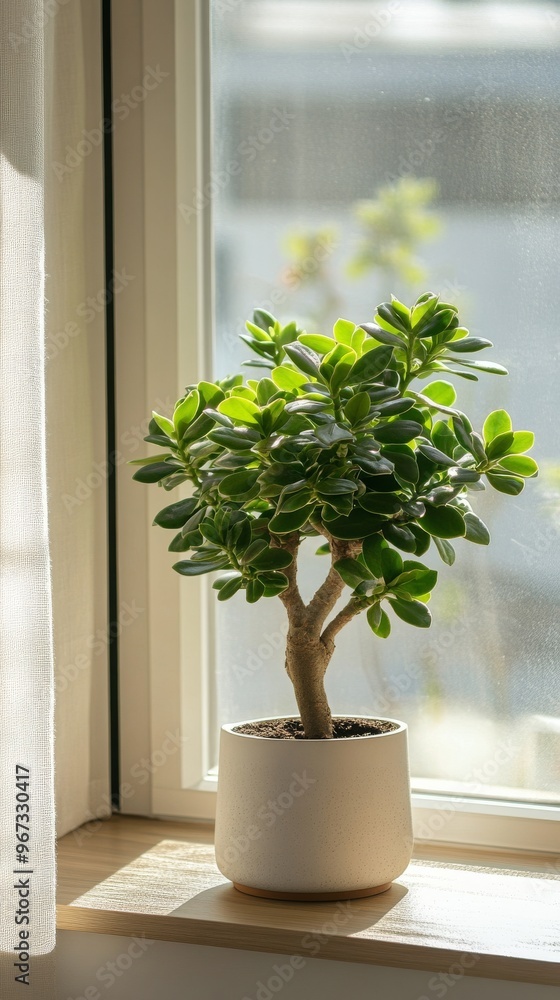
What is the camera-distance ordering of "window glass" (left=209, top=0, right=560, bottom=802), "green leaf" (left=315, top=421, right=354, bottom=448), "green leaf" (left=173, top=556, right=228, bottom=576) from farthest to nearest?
"window glass" (left=209, top=0, right=560, bottom=802) → "green leaf" (left=173, top=556, right=228, bottom=576) → "green leaf" (left=315, top=421, right=354, bottom=448)

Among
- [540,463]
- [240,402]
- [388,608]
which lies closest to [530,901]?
[388,608]

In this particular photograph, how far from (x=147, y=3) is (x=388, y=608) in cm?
79

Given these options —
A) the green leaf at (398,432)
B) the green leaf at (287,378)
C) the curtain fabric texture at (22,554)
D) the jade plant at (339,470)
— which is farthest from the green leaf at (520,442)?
the curtain fabric texture at (22,554)

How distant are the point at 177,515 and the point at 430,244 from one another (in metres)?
0.47

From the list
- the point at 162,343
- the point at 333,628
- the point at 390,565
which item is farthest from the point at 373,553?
the point at 162,343

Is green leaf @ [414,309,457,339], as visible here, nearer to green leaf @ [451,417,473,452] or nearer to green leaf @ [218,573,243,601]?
green leaf @ [451,417,473,452]

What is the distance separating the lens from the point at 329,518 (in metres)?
0.93

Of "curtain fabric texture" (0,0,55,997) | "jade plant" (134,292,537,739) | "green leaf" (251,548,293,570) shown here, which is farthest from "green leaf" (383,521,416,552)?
"curtain fabric texture" (0,0,55,997)

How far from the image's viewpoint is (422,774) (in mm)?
1245

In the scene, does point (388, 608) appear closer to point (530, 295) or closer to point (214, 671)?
point (214, 671)

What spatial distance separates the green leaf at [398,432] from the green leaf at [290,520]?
9 centimetres

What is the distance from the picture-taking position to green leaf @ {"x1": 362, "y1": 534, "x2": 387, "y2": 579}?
95 cm

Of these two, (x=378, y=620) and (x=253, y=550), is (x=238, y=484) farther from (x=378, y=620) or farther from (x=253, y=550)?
(x=378, y=620)

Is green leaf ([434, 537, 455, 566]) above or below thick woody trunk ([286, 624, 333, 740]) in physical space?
above
